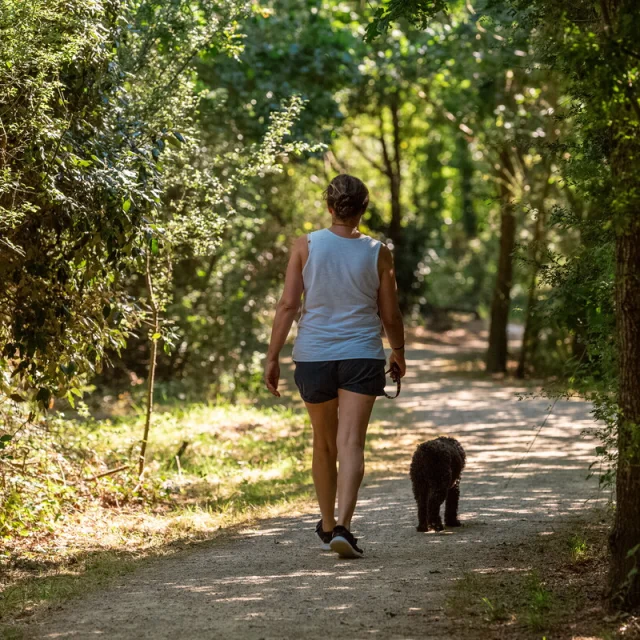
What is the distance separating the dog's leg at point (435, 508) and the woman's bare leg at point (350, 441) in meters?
1.15

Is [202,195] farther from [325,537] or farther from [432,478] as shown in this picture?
[325,537]

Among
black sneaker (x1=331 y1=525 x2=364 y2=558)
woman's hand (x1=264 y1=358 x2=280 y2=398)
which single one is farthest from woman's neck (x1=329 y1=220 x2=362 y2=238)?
black sneaker (x1=331 y1=525 x2=364 y2=558)

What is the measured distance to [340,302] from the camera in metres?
5.80

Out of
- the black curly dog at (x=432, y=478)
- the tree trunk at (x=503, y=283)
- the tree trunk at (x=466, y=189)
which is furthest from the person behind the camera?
the tree trunk at (x=466, y=189)

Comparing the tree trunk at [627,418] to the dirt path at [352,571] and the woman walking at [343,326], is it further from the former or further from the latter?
the woman walking at [343,326]

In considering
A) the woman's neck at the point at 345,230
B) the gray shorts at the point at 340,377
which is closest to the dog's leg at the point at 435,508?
the gray shorts at the point at 340,377

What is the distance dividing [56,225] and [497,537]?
11.7 ft

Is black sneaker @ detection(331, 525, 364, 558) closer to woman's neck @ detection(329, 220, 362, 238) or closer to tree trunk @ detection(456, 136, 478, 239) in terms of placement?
woman's neck @ detection(329, 220, 362, 238)

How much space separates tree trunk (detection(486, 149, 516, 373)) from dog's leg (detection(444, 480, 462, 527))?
1340 centimetres

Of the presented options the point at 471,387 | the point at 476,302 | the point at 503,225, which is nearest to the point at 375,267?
the point at 471,387

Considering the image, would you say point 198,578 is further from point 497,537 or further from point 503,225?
point 503,225

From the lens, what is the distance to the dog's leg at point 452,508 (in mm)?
7055

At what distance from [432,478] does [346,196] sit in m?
2.15

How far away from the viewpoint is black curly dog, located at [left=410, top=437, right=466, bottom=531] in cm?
686
